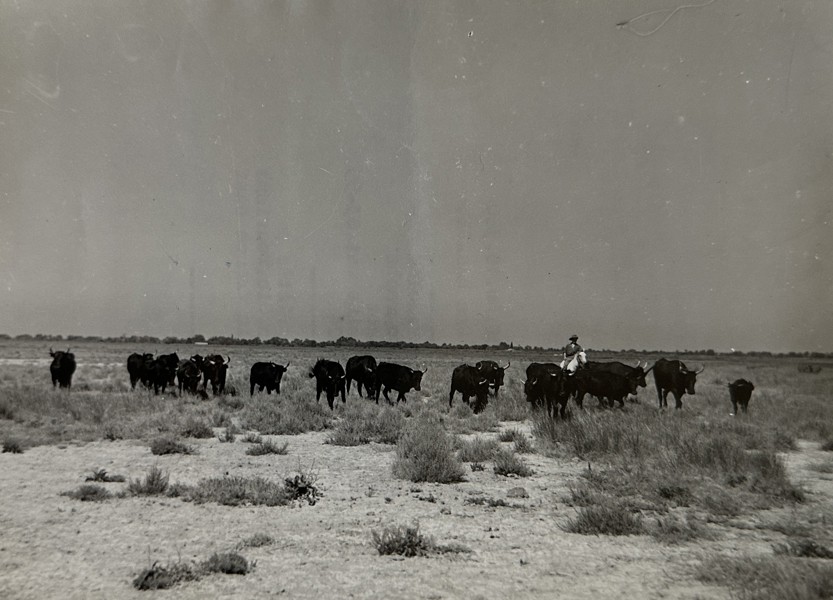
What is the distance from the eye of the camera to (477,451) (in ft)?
34.2

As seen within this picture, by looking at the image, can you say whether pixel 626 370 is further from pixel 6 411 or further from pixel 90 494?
pixel 6 411

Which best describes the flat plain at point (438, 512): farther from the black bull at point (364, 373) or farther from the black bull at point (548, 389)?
the black bull at point (364, 373)

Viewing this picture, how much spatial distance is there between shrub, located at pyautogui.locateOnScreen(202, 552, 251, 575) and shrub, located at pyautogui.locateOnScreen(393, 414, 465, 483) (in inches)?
166

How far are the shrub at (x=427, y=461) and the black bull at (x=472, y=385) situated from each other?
6.39 meters

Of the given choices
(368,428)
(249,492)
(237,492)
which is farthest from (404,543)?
(368,428)

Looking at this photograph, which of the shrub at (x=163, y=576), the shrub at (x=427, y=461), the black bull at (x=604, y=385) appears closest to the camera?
the shrub at (x=163, y=576)

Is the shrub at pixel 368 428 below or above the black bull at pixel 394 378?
below

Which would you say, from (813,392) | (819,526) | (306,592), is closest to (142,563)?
(306,592)

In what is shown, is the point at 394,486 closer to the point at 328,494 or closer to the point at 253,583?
the point at 328,494

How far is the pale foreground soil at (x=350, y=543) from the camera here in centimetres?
457

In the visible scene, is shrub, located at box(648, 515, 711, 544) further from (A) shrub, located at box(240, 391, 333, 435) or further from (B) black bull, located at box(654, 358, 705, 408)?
(B) black bull, located at box(654, 358, 705, 408)

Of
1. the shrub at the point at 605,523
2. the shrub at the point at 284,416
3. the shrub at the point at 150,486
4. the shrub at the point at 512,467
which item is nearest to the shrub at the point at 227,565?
the shrub at the point at 150,486

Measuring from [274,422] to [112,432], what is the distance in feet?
12.9

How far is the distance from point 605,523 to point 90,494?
716 cm
